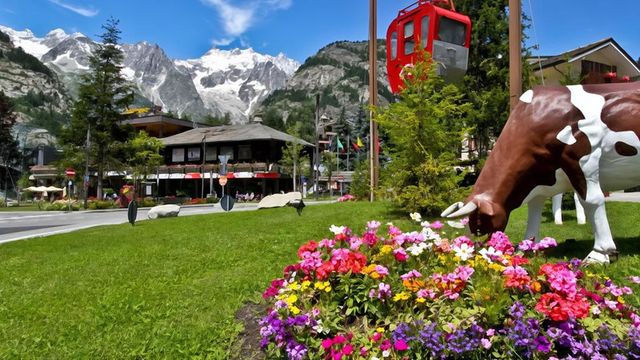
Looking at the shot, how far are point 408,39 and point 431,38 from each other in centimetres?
100

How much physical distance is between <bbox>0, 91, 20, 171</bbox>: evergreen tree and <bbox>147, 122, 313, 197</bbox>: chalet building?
22.6 m

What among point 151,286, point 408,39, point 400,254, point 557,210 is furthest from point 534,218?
point 408,39

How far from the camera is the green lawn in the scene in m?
4.97

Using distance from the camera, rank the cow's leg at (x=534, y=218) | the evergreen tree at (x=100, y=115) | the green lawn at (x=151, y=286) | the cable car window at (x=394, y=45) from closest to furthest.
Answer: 1. the green lawn at (x=151, y=286)
2. the cow's leg at (x=534, y=218)
3. the cable car window at (x=394, y=45)
4. the evergreen tree at (x=100, y=115)

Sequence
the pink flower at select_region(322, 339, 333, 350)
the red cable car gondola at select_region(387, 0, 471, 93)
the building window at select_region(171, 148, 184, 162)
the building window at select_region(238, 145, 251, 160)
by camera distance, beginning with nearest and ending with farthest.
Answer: the pink flower at select_region(322, 339, 333, 350) < the red cable car gondola at select_region(387, 0, 471, 93) < the building window at select_region(238, 145, 251, 160) < the building window at select_region(171, 148, 184, 162)

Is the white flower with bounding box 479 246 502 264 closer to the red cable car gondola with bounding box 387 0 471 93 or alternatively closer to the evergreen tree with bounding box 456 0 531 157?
the red cable car gondola with bounding box 387 0 471 93

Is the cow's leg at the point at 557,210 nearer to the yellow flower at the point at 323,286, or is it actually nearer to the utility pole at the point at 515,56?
the utility pole at the point at 515,56

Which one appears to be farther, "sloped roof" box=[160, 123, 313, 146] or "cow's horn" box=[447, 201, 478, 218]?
"sloped roof" box=[160, 123, 313, 146]

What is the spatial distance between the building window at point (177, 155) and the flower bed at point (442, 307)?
5460cm

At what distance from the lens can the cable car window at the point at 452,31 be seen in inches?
621

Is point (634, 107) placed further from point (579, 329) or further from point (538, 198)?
point (579, 329)

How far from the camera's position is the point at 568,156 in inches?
223

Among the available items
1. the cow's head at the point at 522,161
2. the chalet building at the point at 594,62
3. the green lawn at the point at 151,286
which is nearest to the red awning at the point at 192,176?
the chalet building at the point at 594,62

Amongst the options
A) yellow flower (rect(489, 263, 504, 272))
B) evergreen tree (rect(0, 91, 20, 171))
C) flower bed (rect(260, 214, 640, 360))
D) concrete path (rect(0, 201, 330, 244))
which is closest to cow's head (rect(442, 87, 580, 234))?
flower bed (rect(260, 214, 640, 360))
